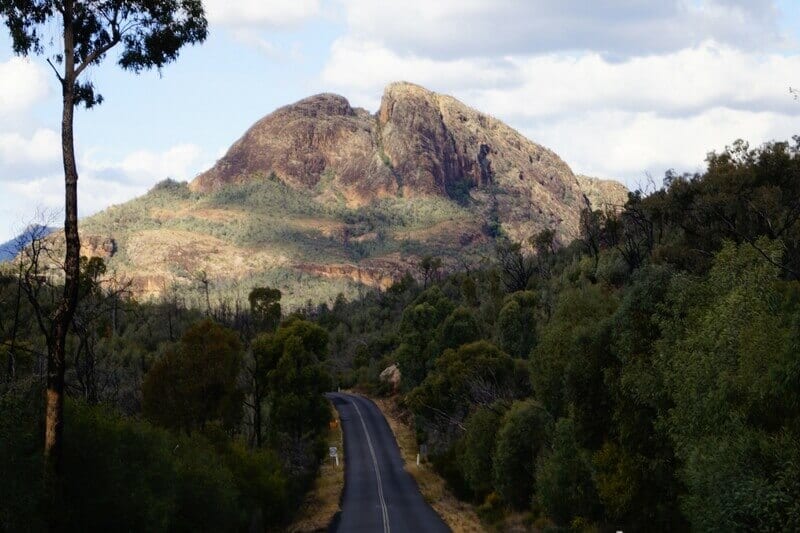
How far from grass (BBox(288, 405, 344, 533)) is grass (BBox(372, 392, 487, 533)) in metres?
4.95

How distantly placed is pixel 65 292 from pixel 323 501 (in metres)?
35.8

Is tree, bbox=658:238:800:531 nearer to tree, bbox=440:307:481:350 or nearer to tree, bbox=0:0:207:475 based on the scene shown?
tree, bbox=0:0:207:475

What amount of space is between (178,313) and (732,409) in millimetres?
104107

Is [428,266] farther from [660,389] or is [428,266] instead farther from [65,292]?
[65,292]

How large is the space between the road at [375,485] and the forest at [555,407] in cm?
299

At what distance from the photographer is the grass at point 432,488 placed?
42.9m

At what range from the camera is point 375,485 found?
55062mm

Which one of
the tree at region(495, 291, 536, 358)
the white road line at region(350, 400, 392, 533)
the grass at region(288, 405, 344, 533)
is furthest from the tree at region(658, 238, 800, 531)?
the tree at region(495, 291, 536, 358)

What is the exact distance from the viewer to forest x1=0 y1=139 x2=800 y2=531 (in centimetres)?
1847

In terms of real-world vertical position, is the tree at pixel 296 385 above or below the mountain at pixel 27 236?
A: below

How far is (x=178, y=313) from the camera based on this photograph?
118 m

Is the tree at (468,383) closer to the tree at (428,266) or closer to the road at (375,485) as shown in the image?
the road at (375,485)

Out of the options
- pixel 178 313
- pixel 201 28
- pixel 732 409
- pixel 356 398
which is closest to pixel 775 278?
pixel 732 409

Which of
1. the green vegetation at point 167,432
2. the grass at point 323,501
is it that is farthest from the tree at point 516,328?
the grass at point 323,501
